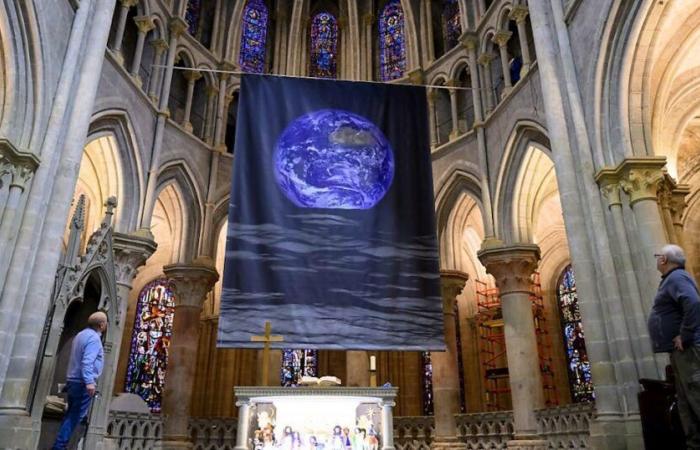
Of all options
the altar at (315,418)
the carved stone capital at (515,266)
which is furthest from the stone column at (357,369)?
the altar at (315,418)

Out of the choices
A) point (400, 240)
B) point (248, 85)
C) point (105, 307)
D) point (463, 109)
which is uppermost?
point (463, 109)

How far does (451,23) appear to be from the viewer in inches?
630

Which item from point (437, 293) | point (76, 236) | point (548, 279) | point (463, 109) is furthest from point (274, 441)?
point (548, 279)

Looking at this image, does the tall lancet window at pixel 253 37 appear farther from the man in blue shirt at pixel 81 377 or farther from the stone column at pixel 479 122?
the man in blue shirt at pixel 81 377

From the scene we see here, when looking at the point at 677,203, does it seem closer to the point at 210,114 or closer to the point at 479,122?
the point at 479,122

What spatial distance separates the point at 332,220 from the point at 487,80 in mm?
5430

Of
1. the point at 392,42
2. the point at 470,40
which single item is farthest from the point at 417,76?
the point at 392,42

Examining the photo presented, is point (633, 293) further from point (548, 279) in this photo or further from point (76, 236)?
point (548, 279)

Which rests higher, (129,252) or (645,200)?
(129,252)

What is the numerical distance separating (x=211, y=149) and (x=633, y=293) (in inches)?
412

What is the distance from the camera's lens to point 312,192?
36.8 feet

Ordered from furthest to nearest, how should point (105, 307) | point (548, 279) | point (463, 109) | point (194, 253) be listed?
point (548, 279)
point (463, 109)
point (194, 253)
point (105, 307)

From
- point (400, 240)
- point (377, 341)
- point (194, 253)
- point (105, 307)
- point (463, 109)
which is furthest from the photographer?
point (463, 109)

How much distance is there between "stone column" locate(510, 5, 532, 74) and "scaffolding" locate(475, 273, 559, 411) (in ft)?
21.5
